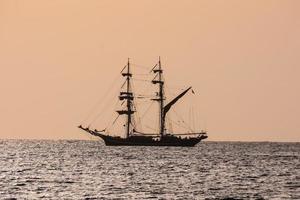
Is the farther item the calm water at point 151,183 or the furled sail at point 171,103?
the furled sail at point 171,103

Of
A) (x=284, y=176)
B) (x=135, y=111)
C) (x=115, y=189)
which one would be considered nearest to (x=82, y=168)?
(x=284, y=176)

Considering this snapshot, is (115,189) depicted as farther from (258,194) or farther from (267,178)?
(267,178)

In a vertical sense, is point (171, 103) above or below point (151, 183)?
above

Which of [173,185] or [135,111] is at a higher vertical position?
[135,111]

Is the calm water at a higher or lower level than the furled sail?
lower

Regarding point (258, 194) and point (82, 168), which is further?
point (82, 168)

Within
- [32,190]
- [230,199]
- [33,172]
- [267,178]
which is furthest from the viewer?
[33,172]

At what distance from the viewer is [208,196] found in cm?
6662

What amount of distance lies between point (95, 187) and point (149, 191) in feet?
17.8

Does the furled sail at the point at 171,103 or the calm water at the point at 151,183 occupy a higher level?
the furled sail at the point at 171,103

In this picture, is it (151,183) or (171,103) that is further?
(171,103)

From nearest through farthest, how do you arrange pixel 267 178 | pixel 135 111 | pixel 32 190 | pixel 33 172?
pixel 32 190, pixel 267 178, pixel 33 172, pixel 135 111

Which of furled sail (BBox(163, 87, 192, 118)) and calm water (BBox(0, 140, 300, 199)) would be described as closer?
calm water (BBox(0, 140, 300, 199))

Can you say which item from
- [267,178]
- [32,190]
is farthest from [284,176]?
[32,190]
